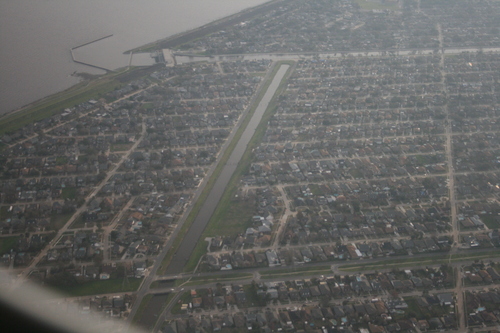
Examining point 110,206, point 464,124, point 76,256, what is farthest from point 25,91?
point 464,124

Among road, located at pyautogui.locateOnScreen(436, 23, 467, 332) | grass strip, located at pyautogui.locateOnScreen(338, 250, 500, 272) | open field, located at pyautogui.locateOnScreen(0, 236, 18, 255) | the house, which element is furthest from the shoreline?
the house

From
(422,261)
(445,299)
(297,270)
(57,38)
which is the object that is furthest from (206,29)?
(445,299)

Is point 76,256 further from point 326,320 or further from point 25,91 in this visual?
point 25,91

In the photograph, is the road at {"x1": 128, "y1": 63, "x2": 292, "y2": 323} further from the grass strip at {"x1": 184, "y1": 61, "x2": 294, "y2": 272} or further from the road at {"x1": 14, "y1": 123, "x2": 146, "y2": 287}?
the road at {"x1": 14, "y1": 123, "x2": 146, "y2": 287}

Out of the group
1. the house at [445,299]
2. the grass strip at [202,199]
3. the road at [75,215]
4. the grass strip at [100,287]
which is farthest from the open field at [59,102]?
the house at [445,299]

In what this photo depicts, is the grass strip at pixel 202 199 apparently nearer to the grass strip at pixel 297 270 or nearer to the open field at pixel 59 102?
the grass strip at pixel 297 270
